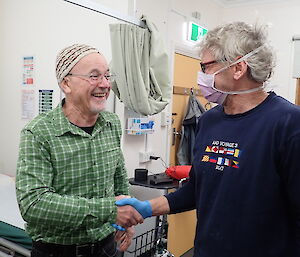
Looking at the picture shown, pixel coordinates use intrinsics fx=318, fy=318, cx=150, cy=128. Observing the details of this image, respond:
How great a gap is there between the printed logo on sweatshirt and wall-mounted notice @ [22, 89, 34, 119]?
8.19 ft

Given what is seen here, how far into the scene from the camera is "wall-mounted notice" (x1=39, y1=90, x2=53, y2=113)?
3.06m

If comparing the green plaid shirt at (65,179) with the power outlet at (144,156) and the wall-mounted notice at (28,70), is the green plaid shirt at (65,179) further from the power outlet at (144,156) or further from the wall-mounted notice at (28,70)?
the wall-mounted notice at (28,70)

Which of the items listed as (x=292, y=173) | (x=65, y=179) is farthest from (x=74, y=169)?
(x=292, y=173)

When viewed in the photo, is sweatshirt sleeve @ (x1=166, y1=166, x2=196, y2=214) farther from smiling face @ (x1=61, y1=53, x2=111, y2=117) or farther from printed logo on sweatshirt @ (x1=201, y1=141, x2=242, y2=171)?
smiling face @ (x1=61, y1=53, x2=111, y2=117)

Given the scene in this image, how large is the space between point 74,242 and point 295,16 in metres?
3.62

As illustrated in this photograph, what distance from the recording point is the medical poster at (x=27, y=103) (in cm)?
326

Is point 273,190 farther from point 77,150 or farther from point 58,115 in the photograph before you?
point 58,115

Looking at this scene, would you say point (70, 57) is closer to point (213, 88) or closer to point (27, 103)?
point (213, 88)

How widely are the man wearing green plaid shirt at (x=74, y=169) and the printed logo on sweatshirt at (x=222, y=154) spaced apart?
421 millimetres

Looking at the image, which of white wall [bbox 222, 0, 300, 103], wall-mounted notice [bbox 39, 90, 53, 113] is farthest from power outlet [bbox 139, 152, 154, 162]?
white wall [bbox 222, 0, 300, 103]

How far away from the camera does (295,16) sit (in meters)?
3.73

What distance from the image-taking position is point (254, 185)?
3.50 ft

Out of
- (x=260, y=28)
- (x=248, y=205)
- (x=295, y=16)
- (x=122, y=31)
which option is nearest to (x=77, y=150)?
(x=248, y=205)

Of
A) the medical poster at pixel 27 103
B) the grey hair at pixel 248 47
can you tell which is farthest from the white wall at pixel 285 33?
the grey hair at pixel 248 47
